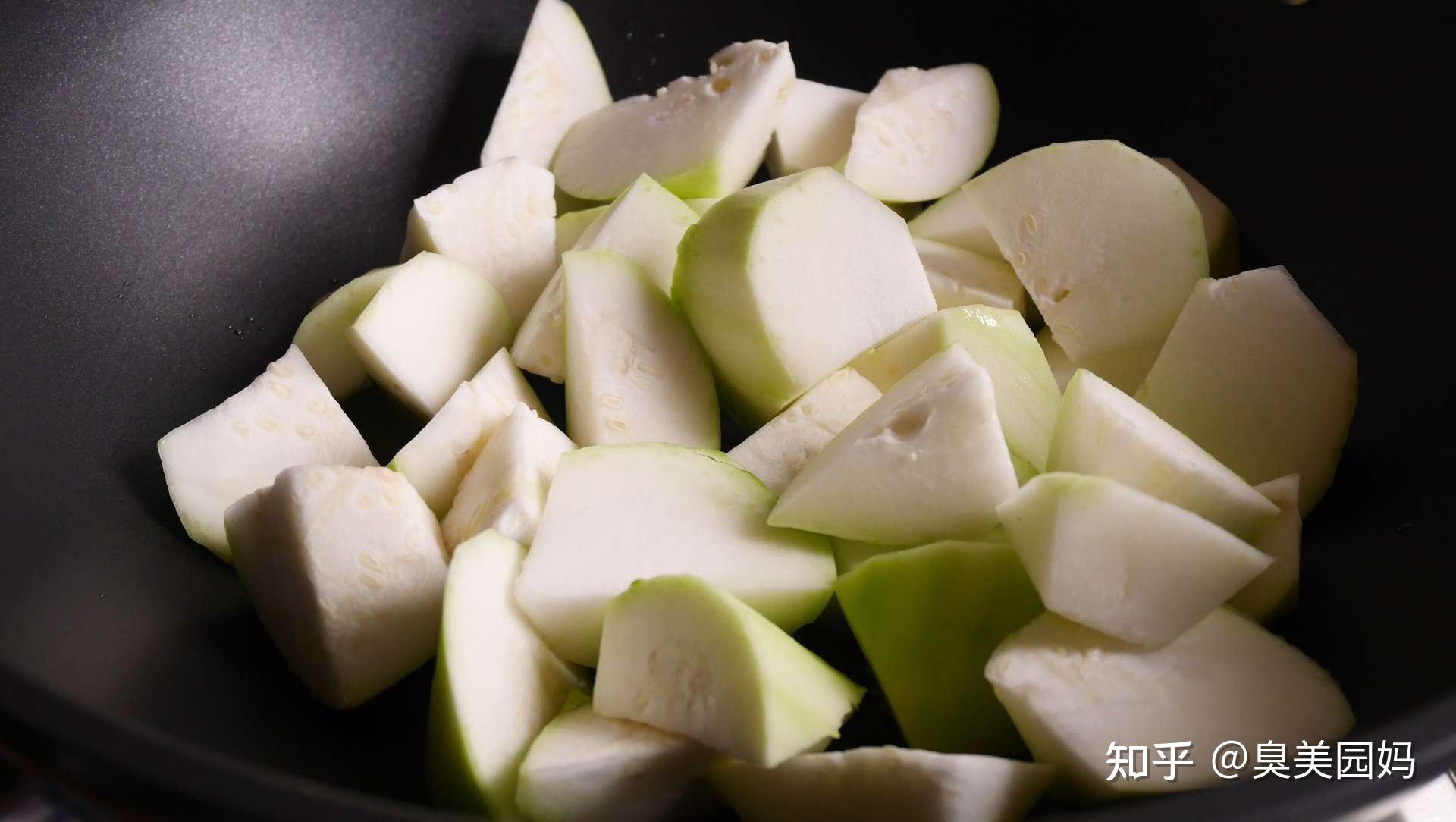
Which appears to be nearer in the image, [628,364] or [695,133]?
[628,364]

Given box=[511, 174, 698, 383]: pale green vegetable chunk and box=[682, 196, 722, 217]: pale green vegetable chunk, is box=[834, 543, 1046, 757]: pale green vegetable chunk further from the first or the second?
box=[682, 196, 722, 217]: pale green vegetable chunk

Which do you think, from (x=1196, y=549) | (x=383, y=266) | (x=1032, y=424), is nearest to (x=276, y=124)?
(x=383, y=266)

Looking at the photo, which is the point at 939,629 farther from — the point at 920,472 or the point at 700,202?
the point at 700,202

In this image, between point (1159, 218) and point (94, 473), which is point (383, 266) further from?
point (1159, 218)

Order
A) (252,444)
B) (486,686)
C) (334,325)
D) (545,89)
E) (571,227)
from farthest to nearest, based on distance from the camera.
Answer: (545,89) → (571,227) → (334,325) → (252,444) → (486,686)

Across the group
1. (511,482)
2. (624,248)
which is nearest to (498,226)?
(624,248)
